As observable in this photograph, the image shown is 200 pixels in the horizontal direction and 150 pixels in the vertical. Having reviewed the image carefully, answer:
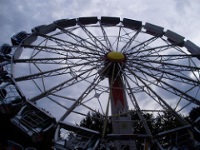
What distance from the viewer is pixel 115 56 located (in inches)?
703

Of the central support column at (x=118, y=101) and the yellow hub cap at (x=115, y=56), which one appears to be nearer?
the central support column at (x=118, y=101)

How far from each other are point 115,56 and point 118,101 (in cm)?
350

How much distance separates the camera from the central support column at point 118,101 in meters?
14.1

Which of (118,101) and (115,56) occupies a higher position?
(115,56)

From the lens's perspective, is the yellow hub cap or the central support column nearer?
the central support column

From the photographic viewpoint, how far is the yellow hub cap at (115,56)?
17.7 meters

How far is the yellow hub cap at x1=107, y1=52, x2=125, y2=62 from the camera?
58.0ft

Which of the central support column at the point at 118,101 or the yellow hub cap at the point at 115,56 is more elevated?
the yellow hub cap at the point at 115,56

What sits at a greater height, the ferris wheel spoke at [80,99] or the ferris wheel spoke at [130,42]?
the ferris wheel spoke at [130,42]

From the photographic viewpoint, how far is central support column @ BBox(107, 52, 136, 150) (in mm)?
14091

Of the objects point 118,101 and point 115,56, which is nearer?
point 118,101

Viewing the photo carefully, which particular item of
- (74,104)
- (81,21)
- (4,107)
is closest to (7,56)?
(4,107)

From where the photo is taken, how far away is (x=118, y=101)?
616 inches

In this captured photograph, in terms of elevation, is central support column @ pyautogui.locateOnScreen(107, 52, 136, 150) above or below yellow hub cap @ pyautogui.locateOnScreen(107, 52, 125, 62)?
below
